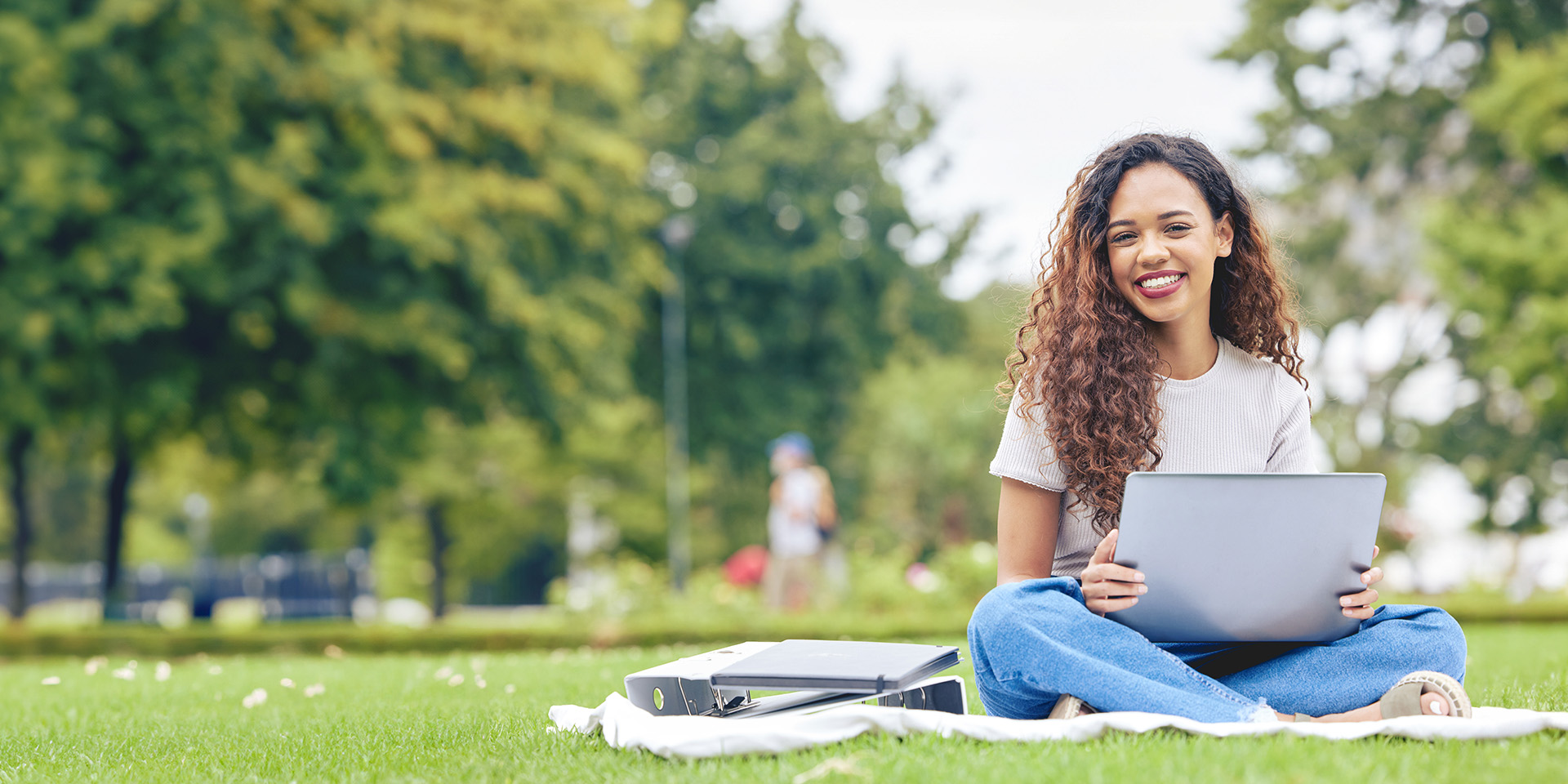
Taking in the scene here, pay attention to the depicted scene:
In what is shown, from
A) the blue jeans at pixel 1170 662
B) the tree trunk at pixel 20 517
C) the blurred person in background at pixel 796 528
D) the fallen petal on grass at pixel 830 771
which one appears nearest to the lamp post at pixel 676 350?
the blurred person in background at pixel 796 528

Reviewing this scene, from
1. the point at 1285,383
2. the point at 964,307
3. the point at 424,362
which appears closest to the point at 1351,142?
the point at 964,307

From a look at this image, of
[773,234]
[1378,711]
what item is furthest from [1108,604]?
[773,234]

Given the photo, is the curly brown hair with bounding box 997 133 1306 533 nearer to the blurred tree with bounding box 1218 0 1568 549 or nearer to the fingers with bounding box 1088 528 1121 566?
the fingers with bounding box 1088 528 1121 566

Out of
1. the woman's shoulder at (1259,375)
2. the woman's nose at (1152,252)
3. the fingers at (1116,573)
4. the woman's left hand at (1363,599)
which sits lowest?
the woman's left hand at (1363,599)

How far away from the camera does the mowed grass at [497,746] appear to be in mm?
2615

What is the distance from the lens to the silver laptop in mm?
2965

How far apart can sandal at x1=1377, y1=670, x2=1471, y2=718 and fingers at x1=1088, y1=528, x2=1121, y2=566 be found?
73cm

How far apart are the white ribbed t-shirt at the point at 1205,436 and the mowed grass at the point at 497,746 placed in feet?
2.30

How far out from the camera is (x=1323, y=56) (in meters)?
24.1

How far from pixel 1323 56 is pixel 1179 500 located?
77.7 feet

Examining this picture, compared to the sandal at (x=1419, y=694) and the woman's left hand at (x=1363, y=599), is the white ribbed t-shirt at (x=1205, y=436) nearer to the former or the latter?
the woman's left hand at (x=1363, y=599)

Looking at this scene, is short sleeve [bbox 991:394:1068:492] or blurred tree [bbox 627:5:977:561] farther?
blurred tree [bbox 627:5:977:561]

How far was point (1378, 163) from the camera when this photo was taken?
24.5 m

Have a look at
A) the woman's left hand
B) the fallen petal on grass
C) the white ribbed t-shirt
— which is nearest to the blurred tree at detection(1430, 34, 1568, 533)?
the white ribbed t-shirt
